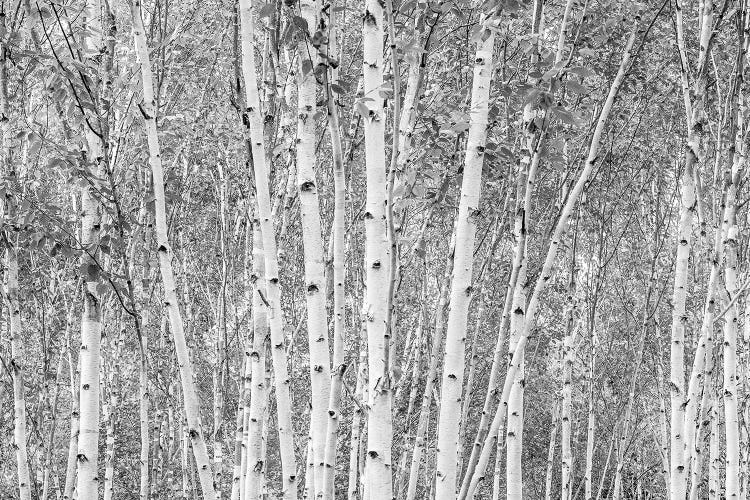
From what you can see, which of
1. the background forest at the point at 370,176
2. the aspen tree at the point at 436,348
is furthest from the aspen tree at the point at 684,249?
the aspen tree at the point at 436,348

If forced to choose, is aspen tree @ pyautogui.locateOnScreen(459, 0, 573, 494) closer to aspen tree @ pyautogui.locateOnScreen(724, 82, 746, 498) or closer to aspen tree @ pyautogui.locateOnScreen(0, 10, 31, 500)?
aspen tree @ pyautogui.locateOnScreen(724, 82, 746, 498)

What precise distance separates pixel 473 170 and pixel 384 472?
1.00 metres

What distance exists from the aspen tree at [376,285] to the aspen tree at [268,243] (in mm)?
389

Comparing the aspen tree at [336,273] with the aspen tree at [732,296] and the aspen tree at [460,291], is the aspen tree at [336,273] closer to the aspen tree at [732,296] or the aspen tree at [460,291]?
the aspen tree at [460,291]

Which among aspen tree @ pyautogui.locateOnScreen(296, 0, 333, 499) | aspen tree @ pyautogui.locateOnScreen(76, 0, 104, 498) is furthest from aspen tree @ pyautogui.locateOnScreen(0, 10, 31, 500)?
aspen tree @ pyautogui.locateOnScreen(296, 0, 333, 499)

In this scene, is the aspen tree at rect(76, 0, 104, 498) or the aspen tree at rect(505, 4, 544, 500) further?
the aspen tree at rect(76, 0, 104, 498)

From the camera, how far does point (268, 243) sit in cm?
258

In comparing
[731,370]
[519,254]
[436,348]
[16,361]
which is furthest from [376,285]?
[731,370]

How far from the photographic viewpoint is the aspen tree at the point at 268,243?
251cm

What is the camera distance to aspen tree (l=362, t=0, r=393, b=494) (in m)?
2.33

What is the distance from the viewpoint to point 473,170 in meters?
2.41

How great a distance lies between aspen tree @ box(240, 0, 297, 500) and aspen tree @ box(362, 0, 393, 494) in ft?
1.28

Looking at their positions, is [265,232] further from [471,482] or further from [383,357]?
[471,482]

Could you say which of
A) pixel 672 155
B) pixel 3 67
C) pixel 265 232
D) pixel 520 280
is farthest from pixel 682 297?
pixel 672 155
